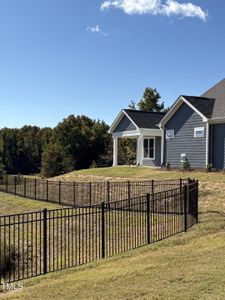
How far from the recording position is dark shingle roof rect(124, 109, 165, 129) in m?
31.2

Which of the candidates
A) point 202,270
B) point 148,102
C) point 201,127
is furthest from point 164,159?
point 202,270

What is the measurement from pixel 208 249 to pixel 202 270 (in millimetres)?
1974

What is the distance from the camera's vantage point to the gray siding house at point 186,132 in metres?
24.7

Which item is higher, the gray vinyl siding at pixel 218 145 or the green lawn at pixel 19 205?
the gray vinyl siding at pixel 218 145

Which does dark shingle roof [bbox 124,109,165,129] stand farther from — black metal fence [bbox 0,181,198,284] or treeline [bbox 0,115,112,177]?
black metal fence [bbox 0,181,198,284]

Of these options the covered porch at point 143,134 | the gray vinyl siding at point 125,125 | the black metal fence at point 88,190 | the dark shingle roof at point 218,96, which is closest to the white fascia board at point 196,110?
the dark shingle roof at point 218,96

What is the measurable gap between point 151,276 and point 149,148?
25.3m

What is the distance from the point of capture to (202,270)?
257 inches

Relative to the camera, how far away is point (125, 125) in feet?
108

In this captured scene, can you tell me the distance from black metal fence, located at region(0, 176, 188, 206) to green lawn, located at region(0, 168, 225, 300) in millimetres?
7453

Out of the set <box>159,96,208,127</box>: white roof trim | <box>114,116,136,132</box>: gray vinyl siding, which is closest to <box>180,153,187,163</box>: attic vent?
<box>159,96,208,127</box>: white roof trim

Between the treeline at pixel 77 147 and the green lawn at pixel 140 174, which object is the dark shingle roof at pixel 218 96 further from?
the treeline at pixel 77 147

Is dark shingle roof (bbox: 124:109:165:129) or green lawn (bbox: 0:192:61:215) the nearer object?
A: green lawn (bbox: 0:192:61:215)

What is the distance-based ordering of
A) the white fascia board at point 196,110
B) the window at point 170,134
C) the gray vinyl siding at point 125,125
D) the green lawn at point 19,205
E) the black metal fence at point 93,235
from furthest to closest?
the gray vinyl siding at point 125,125 < the window at point 170,134 < the white fascia board at point 196,110 < the green lawn at point 19,205 < the black metal fence at point 93,235
